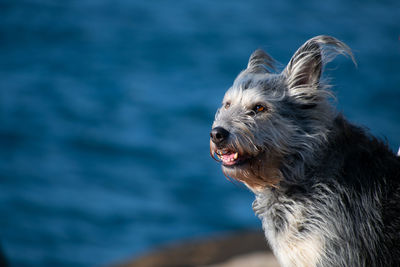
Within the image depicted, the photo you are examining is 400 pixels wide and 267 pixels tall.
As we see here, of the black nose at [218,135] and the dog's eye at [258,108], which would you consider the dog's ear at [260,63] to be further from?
the black nose at [218,135]

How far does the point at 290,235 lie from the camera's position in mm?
3414

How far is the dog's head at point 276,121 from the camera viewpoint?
3391mm

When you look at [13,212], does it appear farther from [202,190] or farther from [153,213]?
[202,190]

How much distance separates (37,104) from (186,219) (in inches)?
265

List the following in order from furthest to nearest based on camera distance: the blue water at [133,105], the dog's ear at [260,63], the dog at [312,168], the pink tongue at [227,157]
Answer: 1. the blue water at [133,105]
2. the dog's ear at [260,63]
3. the pink tongue at [227,157]
4. the dog at [312,168]

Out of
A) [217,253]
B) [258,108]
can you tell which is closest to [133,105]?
[217,253]

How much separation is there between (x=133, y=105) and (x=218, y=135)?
14345 mm

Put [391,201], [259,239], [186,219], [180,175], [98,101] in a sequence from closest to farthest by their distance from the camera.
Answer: [391,201] < [259,239] < [186,219] < [180,175] < [98,101]

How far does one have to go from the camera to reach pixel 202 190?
14.6m

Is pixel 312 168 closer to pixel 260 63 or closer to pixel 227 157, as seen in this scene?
pixel 227 157

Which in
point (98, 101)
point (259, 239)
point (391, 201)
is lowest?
point (391, 201)

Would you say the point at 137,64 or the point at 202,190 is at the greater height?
the point at 137,64

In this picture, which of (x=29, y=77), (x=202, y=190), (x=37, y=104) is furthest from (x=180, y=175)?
(x=29, y=77)

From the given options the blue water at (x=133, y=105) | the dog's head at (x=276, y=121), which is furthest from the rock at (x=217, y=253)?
the blue water at (x=133, y=105)
